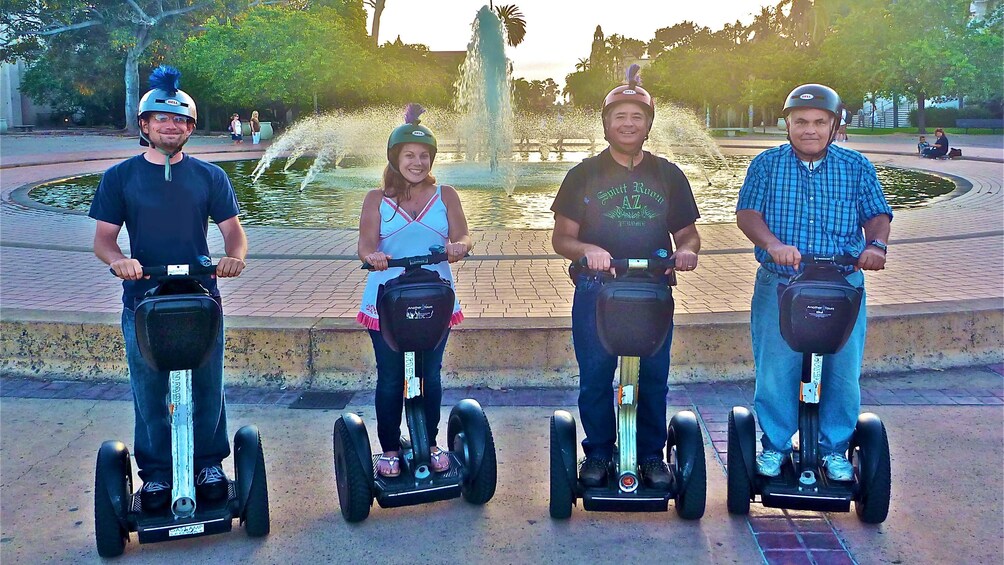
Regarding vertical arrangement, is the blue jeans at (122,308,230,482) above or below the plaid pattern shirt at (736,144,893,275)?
below

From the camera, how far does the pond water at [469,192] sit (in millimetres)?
11883

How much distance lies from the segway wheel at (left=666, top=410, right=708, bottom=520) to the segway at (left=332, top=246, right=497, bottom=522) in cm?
79

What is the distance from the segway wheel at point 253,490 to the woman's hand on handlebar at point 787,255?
2.19 metres

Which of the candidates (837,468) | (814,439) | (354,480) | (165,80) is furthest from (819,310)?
(165,80)

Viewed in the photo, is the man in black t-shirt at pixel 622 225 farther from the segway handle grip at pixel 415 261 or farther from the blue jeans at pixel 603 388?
the segway handle grip at pixel 415 261

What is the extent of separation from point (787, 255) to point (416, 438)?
1668mm

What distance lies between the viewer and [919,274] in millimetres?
7141

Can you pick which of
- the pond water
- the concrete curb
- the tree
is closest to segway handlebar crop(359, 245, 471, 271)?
the concrete curb

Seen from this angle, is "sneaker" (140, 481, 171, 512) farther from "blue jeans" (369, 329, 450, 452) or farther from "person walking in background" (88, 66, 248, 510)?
"blue jeans" (369, 329, 450, 452)

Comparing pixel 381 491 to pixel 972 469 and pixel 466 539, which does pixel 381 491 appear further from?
pixel 972 469

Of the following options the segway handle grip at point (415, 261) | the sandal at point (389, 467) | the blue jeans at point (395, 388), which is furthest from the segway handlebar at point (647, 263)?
the sandal at point (389, 467)

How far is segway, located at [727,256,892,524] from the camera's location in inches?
129

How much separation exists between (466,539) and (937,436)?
2601 millimetres

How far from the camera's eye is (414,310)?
335cm
